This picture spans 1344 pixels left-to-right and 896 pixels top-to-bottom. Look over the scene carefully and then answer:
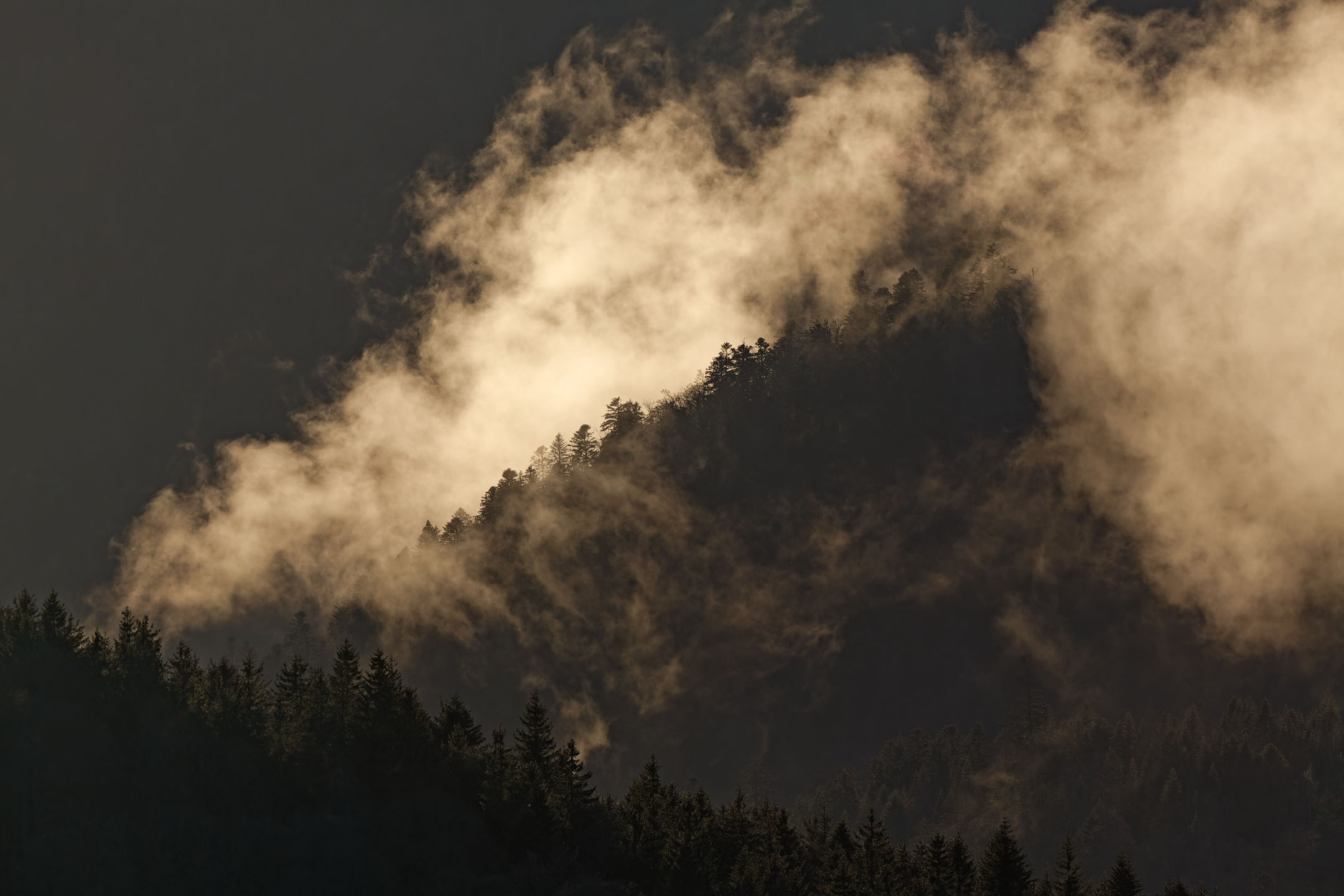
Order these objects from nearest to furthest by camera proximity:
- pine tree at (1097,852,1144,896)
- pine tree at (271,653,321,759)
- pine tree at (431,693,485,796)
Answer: pine tree at (271,653,321,759) → pine tree at (431,693,485,796) → pine tree at (1097,852,1144,896)

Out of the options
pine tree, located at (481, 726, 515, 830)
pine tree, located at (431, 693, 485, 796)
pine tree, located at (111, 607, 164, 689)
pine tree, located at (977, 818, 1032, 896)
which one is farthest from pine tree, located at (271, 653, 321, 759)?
pine tree, located at (977, 818, 1032, 896)

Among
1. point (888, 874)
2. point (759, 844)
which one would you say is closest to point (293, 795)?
point (759, 844)

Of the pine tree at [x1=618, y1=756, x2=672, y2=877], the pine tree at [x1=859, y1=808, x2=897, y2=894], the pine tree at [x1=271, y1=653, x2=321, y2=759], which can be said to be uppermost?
the pine tree at [x1=271, y1=653, x2=321, y2=759]

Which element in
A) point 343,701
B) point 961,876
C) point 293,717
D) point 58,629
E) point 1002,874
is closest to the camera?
point 343,701

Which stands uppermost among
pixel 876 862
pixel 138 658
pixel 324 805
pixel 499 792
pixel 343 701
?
pixel 138 658

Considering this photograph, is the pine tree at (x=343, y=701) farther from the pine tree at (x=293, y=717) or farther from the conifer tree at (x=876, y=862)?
the conifer tree at (x=876, y=862)

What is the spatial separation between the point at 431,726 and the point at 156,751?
21401 millimetres

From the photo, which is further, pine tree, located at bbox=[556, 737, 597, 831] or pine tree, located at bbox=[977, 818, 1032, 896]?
pine tree, located at bbox=[977, 818, 1032, 896]

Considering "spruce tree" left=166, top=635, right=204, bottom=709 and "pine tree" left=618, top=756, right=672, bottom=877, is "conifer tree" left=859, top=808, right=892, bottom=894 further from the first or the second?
"spruce tree" left=166, top=635, right=204, bottom=709

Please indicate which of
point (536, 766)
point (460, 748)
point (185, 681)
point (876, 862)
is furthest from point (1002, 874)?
point (185, 681)

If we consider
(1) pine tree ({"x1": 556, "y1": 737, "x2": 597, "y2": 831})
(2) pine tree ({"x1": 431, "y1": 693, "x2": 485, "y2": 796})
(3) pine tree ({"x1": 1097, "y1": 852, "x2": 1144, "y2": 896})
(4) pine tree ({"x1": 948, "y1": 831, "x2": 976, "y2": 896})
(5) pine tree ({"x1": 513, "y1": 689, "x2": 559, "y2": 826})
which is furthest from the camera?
(4) pine tree ({"x1": 948, "y1": 831, "x2": 976, "y2": 896})

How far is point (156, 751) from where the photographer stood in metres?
108

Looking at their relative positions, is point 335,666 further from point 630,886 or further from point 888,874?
point 888,874

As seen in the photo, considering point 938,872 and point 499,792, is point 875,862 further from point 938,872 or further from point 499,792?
point 499,792
